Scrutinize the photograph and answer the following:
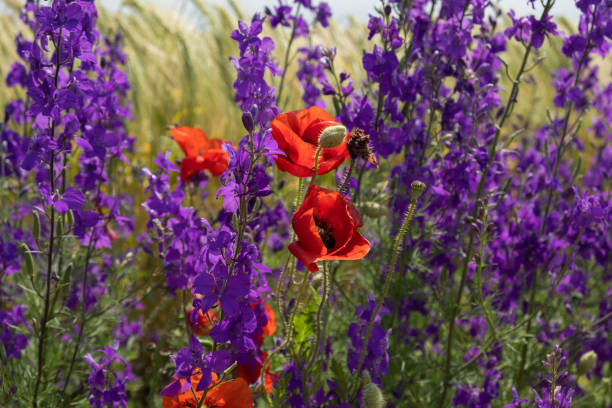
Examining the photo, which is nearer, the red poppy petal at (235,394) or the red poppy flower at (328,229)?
the red poppy flower at (328,229)

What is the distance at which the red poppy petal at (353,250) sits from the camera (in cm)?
108

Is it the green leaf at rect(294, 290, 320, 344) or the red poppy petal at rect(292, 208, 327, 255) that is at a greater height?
the red poppy petal at rect(292, 208, 327, 255)

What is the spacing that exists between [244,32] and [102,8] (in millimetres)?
3650

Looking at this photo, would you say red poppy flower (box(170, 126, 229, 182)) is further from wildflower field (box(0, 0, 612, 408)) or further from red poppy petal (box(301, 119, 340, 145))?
red poppy petal (box(301, 119, 340, 145))

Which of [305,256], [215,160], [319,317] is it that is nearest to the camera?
[305,256]

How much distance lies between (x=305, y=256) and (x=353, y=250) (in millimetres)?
92

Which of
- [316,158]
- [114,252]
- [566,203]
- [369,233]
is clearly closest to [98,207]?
[114,252]

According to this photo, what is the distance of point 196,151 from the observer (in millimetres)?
1841

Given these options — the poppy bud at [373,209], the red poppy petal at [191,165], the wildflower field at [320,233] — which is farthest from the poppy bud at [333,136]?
the red poppy petal at [191,165]

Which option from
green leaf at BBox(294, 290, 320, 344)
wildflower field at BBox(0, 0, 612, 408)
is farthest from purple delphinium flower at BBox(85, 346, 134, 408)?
green leaf at BBox(294, 290, 320, 344)

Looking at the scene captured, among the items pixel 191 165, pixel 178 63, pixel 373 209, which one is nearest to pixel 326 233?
pixel 373 209

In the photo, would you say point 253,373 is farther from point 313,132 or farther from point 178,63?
point 178,63

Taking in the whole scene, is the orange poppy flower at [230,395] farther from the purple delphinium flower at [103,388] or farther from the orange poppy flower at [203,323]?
the purple delphinium flower at [103,388]

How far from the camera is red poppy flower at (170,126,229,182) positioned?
5.76ft
